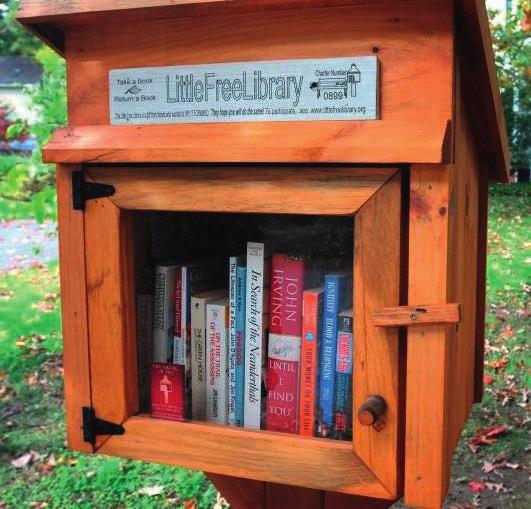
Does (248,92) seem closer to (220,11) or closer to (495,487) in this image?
(220,11)

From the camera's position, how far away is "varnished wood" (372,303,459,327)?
1.02 metres

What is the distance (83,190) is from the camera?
121cm

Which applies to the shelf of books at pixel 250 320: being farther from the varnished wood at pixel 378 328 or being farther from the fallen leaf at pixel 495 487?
the fallen leaf at pixel 495 487

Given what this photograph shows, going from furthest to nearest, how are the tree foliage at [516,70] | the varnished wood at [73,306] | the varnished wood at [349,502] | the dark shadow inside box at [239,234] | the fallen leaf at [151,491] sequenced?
the tree foliage at [516,70] → the fallen leaf at [151,491] → the varnished wood at [349,502] → the varnished wood at [73,306] → the dark shadow inside box at [239,234]

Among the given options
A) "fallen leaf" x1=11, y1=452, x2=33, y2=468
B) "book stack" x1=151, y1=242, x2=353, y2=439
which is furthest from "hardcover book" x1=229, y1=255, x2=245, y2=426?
"fallen leaf" x1=11, y1=452, x2=33, y2=468

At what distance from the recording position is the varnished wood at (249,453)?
1.12m

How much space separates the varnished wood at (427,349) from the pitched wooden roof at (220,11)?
0.63 ft

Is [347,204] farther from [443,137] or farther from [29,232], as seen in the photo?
[29,232]

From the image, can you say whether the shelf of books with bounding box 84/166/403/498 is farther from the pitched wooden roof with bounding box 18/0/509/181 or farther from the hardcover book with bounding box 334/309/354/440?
the pitched wooden roof with bounding box 18/0/509/181

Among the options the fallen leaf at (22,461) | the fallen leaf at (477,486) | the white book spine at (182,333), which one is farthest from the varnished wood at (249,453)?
the fallen leaf at (22,461)

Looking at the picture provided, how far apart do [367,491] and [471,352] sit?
1.87 ft

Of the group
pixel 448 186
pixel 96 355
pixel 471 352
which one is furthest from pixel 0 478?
pixel 448 186

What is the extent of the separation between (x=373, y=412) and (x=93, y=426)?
496 mm

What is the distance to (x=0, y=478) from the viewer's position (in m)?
2.69
